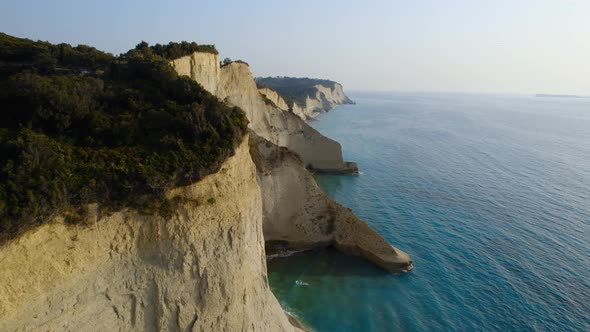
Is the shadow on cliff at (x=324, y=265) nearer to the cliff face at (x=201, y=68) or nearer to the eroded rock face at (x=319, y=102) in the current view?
the cliff face at (x=201, y=68)

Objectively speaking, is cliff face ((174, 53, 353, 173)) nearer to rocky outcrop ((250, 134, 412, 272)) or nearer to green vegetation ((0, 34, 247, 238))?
rocky outcrop ((250, 134, 412, 272))

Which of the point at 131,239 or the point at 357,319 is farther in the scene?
the point at 357,319

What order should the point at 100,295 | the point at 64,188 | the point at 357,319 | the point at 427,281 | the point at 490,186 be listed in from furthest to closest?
the point at 490,186 < the point at 427,281 < the point at 357,319 < the point at 100,295 < the point at 64,188

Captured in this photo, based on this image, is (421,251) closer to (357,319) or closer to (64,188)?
(357,319)

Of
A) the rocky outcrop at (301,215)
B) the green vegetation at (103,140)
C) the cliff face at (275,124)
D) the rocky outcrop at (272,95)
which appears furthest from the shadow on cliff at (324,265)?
the rocky outcrop at (272,95)

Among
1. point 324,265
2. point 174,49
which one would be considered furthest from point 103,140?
point 324,265

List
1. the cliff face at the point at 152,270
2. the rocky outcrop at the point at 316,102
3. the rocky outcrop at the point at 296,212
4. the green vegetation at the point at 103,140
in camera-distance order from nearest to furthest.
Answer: the cliff face at the point at 152,270 → the green vegetation at the point at 103,140 → the rocky outcrop at the point at 296,212 → the rocky outcrop at the point at 316,102

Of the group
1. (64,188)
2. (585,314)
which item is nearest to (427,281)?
(585,314)
